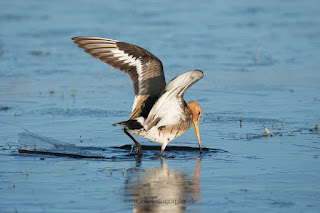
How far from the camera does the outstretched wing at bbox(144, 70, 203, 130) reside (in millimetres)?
6731

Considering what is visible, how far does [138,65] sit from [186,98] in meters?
3.31

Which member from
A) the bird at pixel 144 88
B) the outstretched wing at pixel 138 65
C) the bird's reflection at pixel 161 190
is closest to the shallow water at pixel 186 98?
the bird's reflection at pixel 161 190

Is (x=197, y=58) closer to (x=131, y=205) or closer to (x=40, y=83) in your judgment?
(x=40, y=83)

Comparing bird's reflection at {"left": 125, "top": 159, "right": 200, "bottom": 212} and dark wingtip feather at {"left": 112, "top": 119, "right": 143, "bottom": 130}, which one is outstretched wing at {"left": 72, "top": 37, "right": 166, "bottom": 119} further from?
bird's reflection at {"left": 125, "top": 159, "right": 200, "bottom": 212}

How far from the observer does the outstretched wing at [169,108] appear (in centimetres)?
673

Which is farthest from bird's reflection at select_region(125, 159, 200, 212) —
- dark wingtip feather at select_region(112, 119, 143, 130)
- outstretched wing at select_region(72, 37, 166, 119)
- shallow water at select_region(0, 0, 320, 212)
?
outstretched wing at select_region(72, 37, 166, 119)

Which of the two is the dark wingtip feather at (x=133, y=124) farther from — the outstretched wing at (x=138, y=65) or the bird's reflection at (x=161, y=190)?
the bird's reflection at (x=161, y=190)

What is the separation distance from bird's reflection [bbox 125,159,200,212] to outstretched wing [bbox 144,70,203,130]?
734 millimetres

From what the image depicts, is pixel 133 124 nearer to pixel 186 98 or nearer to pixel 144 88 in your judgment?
pixel 144 88

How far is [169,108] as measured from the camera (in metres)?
7.44

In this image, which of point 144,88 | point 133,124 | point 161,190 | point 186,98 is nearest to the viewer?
point 161,190

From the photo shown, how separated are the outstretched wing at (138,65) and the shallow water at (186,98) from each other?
737 millimetres

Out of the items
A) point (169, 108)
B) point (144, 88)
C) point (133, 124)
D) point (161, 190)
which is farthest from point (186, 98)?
point (161, 190)

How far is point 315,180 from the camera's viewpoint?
623cm
